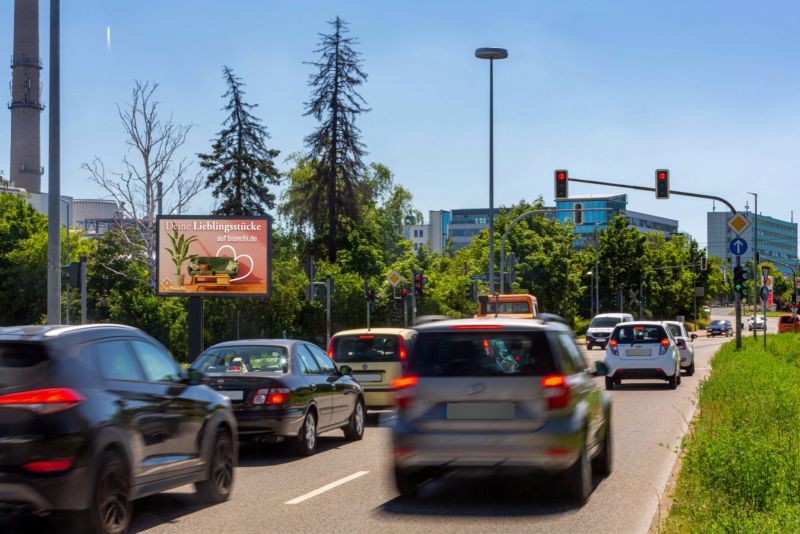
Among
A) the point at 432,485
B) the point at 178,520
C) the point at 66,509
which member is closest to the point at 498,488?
the point at 432,485

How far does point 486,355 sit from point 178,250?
2383 centimetres

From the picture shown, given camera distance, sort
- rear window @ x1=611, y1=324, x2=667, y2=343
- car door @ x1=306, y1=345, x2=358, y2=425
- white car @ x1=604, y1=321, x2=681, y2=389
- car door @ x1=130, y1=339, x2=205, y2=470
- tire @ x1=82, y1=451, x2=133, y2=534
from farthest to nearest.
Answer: rear window @ x1=611, y1=324, x2=667, y2=343, white car @ x1=604, y1=321, x2=681, y2=389, car door @ x1=306, y1=345, x2=358, y2=425, car door @ x1=130, y1=339, x2=205, y2=470, tire @ x1=82, y1=451, x2=133, y2=534

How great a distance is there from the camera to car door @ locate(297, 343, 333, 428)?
14664 millimetres

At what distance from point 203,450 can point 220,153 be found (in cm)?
6283

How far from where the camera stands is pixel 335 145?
236ft

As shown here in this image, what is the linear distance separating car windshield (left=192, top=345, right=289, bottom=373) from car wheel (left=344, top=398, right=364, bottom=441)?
2.36 m

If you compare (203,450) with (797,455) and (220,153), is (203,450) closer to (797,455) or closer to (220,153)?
(797,455)

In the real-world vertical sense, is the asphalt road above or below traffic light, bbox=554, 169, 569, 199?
below

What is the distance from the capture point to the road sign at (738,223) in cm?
3128

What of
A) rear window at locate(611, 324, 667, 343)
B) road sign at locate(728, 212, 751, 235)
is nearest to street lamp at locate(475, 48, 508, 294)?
road sign at locate(728, 212, 751, 235)

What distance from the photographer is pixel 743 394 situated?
14.7m

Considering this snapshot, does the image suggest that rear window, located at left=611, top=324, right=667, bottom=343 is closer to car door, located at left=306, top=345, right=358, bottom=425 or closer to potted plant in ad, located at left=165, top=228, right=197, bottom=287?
car door, located at left=306, top=345, right=358, bottom=425

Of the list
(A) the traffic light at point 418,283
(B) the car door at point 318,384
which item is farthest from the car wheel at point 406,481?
(A) the traffic light at point 418,283

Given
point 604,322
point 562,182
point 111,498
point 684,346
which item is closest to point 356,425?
point 111,498
